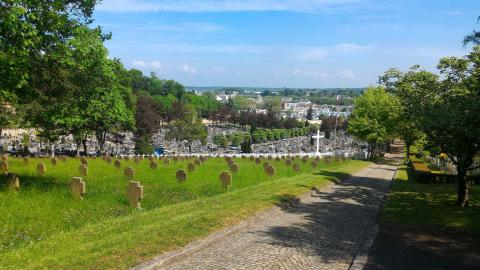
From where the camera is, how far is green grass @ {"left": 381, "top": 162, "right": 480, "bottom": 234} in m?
13.5

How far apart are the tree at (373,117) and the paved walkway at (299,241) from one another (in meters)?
35.1

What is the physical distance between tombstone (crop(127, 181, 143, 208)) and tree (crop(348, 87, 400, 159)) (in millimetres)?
38078

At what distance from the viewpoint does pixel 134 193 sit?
15.3 metres

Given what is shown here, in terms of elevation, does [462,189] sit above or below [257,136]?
below

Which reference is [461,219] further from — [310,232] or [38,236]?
[38,236]

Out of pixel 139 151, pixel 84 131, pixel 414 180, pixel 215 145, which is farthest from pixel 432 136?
pixel 215 145

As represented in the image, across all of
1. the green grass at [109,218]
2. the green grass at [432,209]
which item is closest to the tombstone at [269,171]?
the green grass at [109,218]

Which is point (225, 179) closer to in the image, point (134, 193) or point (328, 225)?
point (134, 193)

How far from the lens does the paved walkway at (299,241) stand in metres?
8.97

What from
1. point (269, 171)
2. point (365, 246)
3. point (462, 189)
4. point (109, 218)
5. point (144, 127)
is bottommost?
point (365, 246)

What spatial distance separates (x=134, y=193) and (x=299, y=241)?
6.73m

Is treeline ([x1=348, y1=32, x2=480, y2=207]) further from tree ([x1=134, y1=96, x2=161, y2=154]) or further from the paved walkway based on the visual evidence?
tree ([x1=134, y1=96, x2=161, y2=154])

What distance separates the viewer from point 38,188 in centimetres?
Answer: 1797

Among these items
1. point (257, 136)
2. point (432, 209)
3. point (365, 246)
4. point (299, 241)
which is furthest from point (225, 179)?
point (257, 136)
